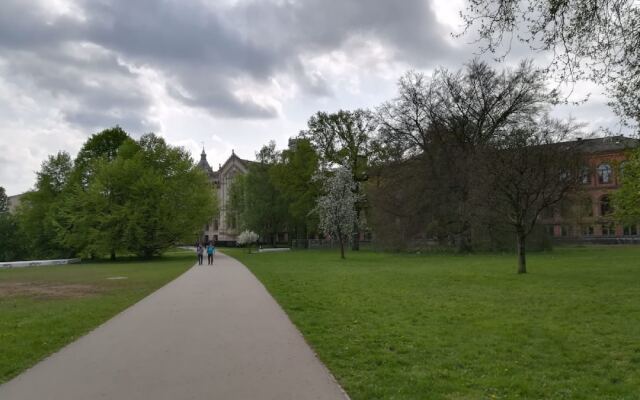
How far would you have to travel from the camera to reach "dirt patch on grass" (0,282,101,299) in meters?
19.0

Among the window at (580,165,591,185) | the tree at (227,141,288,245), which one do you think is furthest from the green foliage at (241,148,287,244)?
Result: the window at (580,165,591,185)

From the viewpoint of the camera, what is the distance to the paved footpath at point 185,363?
620 centimetres

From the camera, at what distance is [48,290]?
21.1 metres

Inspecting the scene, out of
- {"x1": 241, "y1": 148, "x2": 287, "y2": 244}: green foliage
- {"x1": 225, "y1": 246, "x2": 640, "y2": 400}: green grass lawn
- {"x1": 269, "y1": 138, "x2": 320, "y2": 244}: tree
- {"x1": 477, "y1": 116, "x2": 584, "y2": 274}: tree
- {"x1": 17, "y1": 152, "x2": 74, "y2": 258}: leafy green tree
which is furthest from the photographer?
{"x1": 241, "y1": 148, "x2": 287, "y2": 244}: green foliage

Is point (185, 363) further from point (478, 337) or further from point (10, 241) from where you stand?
point (10, 241)

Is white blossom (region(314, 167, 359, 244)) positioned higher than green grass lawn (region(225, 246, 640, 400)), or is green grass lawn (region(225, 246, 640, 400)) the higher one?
white blossom (region(314, 167, 359, 244))

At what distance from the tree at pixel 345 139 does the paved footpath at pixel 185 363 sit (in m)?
46.5

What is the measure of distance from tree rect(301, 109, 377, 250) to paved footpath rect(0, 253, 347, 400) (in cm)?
4650

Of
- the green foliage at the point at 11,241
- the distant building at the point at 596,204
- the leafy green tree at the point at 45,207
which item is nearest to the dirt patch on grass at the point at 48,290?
the distant building at the point at 596,204

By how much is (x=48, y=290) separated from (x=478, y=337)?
1788 centimetres

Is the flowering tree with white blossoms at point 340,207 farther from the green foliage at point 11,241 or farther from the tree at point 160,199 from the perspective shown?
the green foliage at point 11,241

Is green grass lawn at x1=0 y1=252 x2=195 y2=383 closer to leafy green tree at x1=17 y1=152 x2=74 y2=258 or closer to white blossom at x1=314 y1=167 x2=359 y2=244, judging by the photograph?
white blossom at x1=314 y1=167 x2=359 y2=244

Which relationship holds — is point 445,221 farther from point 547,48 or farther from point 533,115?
point 547,48

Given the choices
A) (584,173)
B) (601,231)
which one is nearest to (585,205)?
(584,173)
